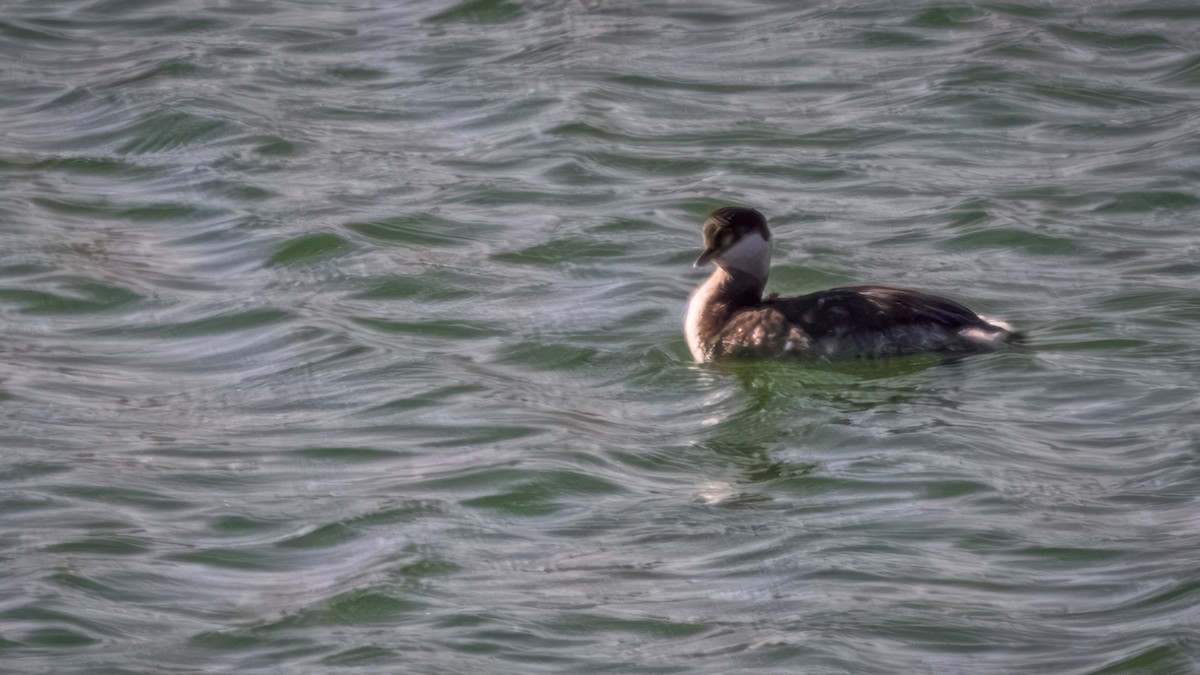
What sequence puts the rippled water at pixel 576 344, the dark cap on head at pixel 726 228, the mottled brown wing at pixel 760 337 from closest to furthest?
the rippled water at pixel 576 344 < the mottled brown wing at pixel 760 337 < the dark cap on head at pixel 726 228

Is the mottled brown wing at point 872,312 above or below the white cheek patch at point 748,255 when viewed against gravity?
below

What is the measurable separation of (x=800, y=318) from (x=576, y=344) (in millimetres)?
1265

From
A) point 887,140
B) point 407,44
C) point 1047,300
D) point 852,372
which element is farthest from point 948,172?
point 407,44

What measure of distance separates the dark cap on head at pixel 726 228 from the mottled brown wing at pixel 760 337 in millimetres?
393

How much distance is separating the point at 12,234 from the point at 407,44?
16.0ft

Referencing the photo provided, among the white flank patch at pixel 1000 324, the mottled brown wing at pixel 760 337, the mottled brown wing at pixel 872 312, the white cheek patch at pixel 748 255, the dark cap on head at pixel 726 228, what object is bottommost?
the white flank patch at pixel 1000 324

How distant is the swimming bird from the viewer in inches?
393

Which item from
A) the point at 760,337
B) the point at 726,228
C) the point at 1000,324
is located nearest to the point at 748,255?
the point at 726,228

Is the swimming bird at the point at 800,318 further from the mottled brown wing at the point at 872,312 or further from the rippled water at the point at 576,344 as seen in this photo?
the rippled water at the point at 576,344

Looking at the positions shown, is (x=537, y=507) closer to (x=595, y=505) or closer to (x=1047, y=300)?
(x=595, y=505)

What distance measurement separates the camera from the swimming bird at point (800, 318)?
9.98 meters

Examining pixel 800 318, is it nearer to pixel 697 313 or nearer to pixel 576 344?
pixel 697 313

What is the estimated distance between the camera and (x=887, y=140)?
14445 millimetres

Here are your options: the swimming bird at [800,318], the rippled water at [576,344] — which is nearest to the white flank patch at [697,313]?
the swimming bird at [800,318]
